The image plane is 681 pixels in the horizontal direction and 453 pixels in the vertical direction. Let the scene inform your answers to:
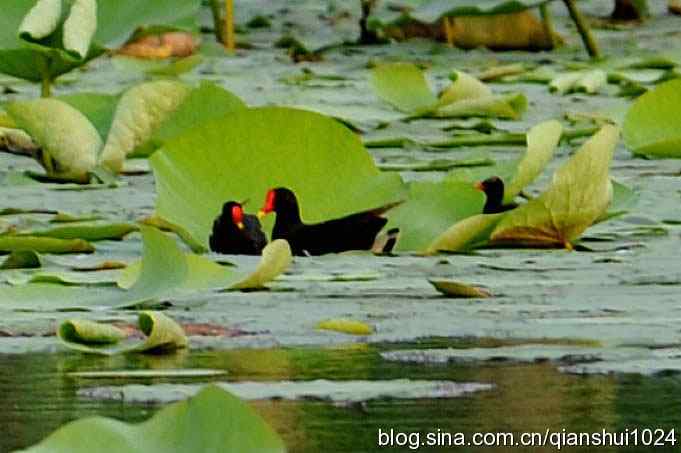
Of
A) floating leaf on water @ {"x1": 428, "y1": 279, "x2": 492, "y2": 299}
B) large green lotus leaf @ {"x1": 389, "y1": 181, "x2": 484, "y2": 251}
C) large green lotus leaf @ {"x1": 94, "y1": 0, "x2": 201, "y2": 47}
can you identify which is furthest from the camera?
large green lotus leaf @ {"x1": 94, "y1": 0, "x2": 201, "y2": 47}

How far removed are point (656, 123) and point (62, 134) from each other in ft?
2.90

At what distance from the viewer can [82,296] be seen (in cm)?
244

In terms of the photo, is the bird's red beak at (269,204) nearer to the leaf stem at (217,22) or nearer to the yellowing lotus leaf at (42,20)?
the yellowing lotus leaf at (42,20)

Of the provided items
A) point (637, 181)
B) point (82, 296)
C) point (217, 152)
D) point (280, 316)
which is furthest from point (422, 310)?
point (637, 181)

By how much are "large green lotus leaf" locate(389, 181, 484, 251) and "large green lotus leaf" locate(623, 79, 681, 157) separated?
617mm

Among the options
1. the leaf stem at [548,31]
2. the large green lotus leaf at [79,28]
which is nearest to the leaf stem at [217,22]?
the leaf stem at [548,31]

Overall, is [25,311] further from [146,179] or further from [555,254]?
[146,179]

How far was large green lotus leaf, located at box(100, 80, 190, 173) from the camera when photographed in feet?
11.1

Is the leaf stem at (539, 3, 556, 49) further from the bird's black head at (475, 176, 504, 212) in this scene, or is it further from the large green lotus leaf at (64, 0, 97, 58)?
the bird's black head at (475, 176, 504, 212)

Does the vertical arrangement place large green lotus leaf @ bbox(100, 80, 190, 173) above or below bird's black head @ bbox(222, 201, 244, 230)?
below

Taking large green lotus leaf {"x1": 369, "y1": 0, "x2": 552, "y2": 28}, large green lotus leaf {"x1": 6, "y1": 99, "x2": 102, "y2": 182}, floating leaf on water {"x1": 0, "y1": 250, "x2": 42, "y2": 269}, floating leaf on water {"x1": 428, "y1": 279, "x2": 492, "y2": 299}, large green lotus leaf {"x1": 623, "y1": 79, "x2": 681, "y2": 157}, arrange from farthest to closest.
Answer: large green lotus leaf {"x1": 369, "y1": 0, "x2": 552, "y2": 28} < large green lotus leaf {"x1": 623, "y1": 79, "x2": 681, "y2": 157} < large green lotus leaf {"x1": 6, "y1": 99, "x2": 102, "y2": 182} < floating leaf on water {"x1": 0, "y1": 250, "x2": 42, "y2": 269} < floating leaf on water {"x1": 428, "y1": 279, "x2": 492, "y2": 299}

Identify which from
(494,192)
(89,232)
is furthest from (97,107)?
(494,192)

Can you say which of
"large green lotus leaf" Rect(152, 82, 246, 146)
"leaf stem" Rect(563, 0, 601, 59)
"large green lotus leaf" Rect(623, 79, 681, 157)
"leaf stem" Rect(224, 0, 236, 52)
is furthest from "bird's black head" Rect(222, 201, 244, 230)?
"leaf stem" Rect(224, 0, 236, 52)

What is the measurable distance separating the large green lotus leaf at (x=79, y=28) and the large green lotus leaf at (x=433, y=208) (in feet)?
2.55
